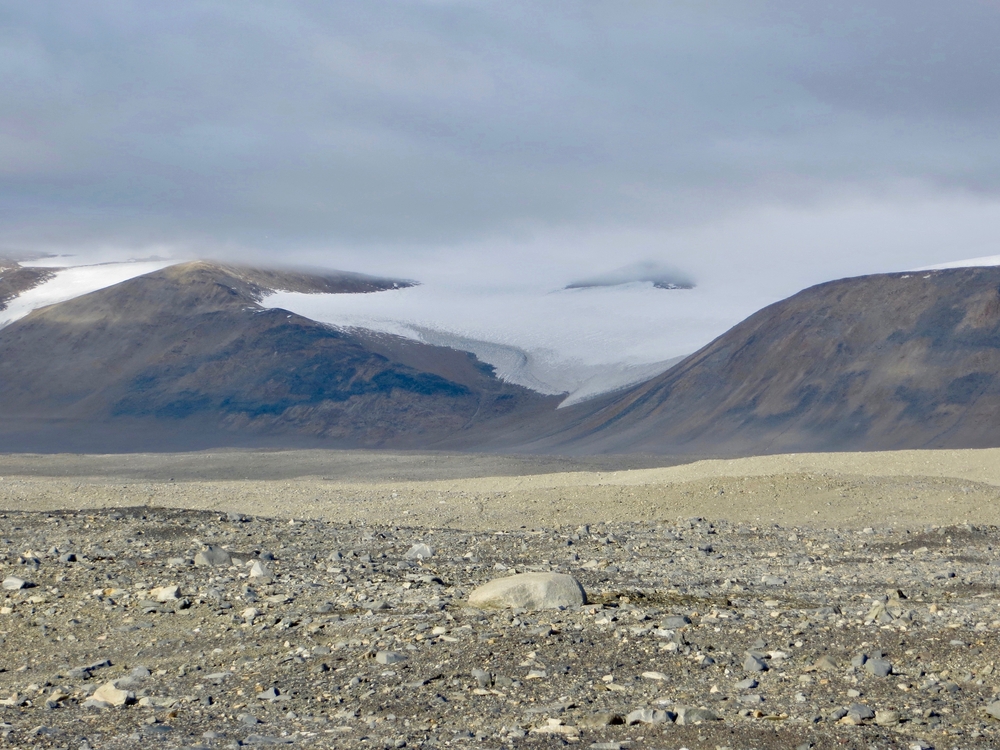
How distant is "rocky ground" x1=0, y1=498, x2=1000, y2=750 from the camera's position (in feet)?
23.5

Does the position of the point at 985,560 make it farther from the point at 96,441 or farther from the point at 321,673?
the point at 96,441

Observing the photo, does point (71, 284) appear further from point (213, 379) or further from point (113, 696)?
point (113, 696)

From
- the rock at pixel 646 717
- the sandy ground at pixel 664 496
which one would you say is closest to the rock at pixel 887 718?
the rock at pixel 646 717

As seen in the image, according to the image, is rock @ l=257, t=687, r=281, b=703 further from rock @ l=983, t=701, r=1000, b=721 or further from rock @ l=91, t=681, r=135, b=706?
rock @ l=983, t=701, r=1000, b=721

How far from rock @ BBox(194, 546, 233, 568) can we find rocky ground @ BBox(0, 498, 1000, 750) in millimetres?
43

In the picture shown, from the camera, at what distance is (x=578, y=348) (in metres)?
122

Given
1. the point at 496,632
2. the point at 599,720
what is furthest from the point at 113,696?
the point at 599,720

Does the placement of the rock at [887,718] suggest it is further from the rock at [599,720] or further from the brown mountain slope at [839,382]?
the brown mountain slope at [839,382]

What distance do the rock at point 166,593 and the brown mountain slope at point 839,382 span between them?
5546 cm

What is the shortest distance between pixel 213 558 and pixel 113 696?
512 cm

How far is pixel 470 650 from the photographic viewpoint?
8773mm

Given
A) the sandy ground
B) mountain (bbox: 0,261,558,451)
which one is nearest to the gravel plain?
the sandy ground

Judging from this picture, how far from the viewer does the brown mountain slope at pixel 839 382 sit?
64750 mm

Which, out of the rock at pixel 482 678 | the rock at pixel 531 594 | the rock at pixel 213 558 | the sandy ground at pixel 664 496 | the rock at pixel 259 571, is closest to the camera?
the rock at pixel 482 678
